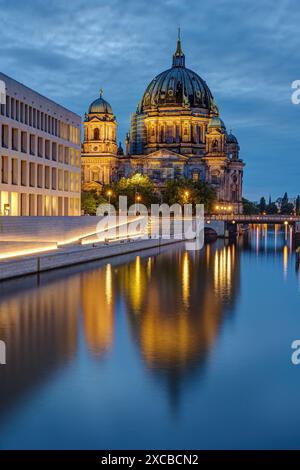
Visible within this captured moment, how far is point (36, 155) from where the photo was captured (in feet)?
173

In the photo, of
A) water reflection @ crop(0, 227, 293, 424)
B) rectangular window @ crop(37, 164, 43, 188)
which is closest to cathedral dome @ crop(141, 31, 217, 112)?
rectangular window @ crop(37, 164, 43, 188)

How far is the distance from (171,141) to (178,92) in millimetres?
10187

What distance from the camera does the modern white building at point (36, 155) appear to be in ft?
154

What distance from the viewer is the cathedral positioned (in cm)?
11400

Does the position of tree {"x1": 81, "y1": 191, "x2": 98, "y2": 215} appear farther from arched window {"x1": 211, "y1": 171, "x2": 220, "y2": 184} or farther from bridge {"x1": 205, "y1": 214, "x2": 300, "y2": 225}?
arched window {"x1": 211, "y1": 171, "x2": 220, "y2": 184}

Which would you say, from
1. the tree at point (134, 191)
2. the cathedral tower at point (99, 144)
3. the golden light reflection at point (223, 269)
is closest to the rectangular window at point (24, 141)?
the golden light reflection at point (223, 269)

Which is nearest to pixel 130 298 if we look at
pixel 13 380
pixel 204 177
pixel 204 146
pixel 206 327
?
pixel 206 327

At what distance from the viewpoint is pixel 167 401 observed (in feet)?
52.0

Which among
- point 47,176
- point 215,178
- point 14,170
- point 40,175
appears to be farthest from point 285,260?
point 215,178

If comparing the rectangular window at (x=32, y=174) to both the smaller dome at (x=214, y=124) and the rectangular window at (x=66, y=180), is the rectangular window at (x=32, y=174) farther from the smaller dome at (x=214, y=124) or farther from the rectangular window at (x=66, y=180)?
the smaller dome at (x=214, y=124)

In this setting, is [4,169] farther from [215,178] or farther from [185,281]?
[215,178]

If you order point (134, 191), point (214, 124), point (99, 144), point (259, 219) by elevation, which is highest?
point (214, 124)

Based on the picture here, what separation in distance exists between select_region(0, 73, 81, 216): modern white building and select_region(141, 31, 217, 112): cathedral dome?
62804 millimetres
